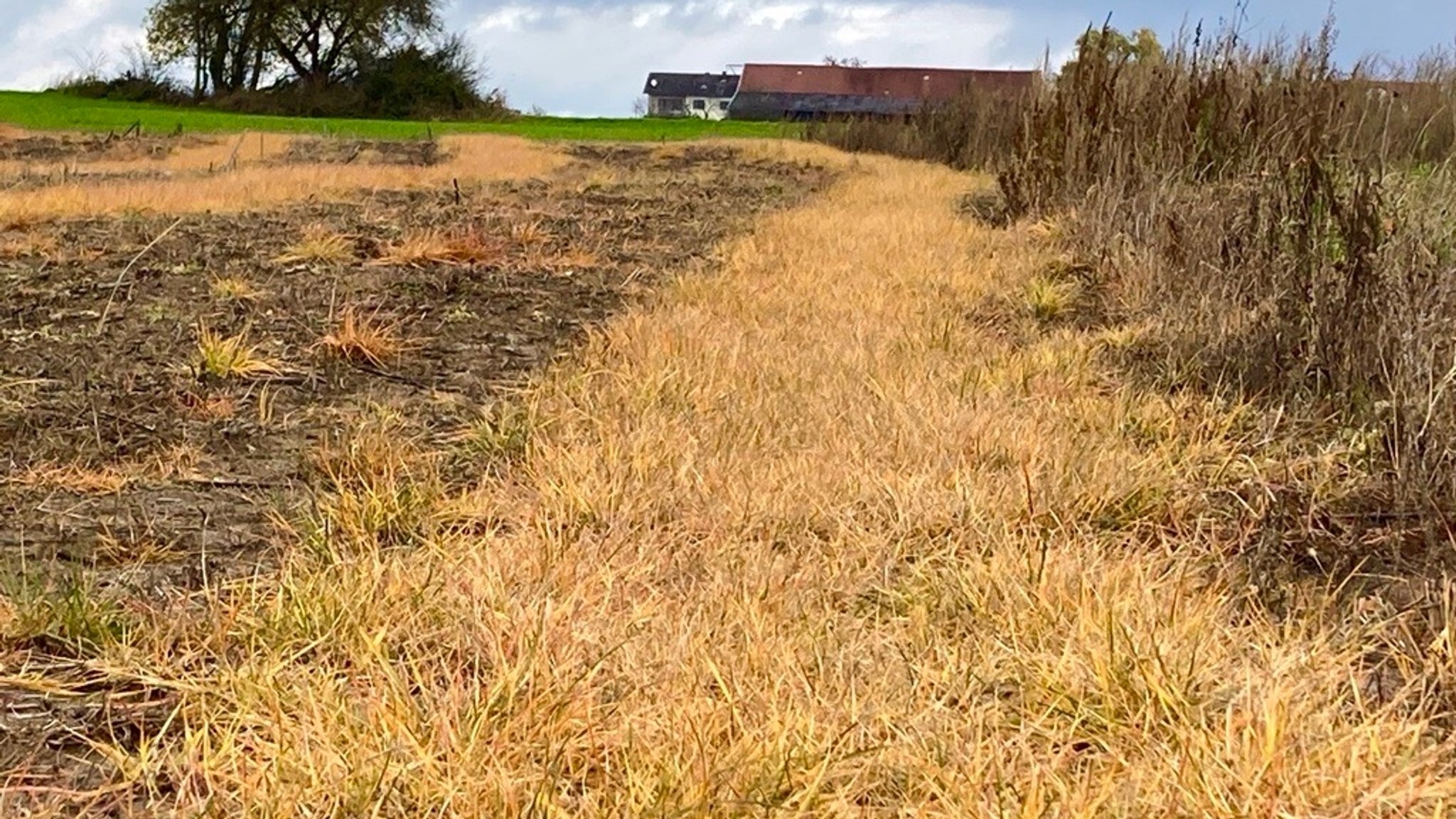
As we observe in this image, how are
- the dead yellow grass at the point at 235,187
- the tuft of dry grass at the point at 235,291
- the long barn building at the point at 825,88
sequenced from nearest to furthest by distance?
the tuft of dry grass at the point at 235,291 < the dead yellow grass at the point at 235,187 < the long barn building at the point at 825,88

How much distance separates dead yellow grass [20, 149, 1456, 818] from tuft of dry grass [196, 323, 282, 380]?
2.89 feet

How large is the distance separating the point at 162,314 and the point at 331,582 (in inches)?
100

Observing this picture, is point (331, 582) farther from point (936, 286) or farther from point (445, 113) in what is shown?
point (445, 113)

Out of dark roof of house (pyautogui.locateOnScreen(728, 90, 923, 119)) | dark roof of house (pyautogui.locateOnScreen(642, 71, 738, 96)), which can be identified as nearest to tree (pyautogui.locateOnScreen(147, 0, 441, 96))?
dark roof of house (pyautogui.locateOnScreen(728, 90, 923, 119))

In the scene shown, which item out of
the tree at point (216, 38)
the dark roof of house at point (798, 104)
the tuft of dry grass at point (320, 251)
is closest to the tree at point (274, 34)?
the tree at point (216, 38)

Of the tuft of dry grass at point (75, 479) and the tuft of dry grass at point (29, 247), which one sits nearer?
the tuft of dry grass at point (75, 479)

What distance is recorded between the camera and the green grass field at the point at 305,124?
75.9 ft

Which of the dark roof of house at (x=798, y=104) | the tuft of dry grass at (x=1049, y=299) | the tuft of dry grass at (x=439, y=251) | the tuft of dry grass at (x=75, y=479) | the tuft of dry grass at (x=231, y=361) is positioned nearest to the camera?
the tuft of dry grass at (x=75, y=479)

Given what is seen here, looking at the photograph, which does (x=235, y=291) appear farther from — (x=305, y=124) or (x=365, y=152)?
(x=305, y=124)

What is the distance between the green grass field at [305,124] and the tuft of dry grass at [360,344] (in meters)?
20.3

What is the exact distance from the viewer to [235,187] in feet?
31.4

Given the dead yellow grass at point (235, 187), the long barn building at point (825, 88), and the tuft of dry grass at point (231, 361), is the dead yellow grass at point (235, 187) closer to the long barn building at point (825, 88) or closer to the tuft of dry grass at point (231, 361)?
the tuft of dry grass at point (231, 361)

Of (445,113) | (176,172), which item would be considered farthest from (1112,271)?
(445,113)

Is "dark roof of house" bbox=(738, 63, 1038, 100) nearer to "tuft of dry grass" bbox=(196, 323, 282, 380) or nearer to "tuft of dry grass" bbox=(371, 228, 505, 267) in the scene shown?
"tuft of dry grass" bbox=(371, 228, 505, 267)
